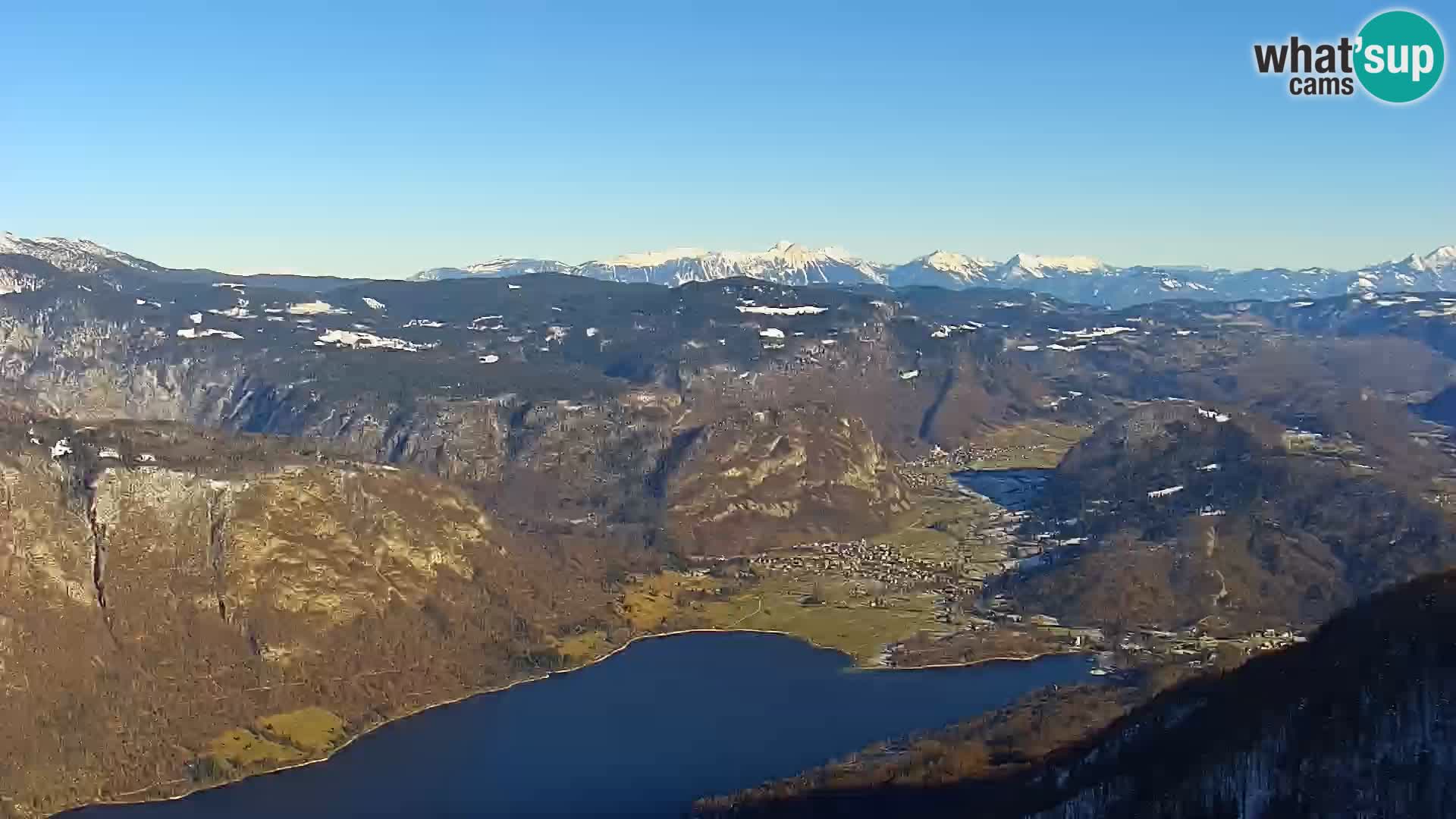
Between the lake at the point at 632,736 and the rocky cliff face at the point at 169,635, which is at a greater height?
the rocky cliff face at the point at 169,635

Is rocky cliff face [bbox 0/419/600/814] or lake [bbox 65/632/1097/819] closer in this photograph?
lake [bbox 65/632/1097/819]

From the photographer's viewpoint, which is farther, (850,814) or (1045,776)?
(850,814)

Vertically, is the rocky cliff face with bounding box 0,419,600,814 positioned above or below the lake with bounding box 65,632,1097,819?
above

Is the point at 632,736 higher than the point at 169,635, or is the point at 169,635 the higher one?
the point at 169,635

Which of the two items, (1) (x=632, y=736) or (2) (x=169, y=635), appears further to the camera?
(2) (x=169, y=635)

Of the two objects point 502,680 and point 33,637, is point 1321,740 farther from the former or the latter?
point 33,637

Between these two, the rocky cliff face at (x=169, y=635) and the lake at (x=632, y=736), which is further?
the rocky cliff face at (x=169, y=635)

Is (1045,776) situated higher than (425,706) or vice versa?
(1045,776)

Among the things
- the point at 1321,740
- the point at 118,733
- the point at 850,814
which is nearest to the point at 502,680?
the point at 118,733
